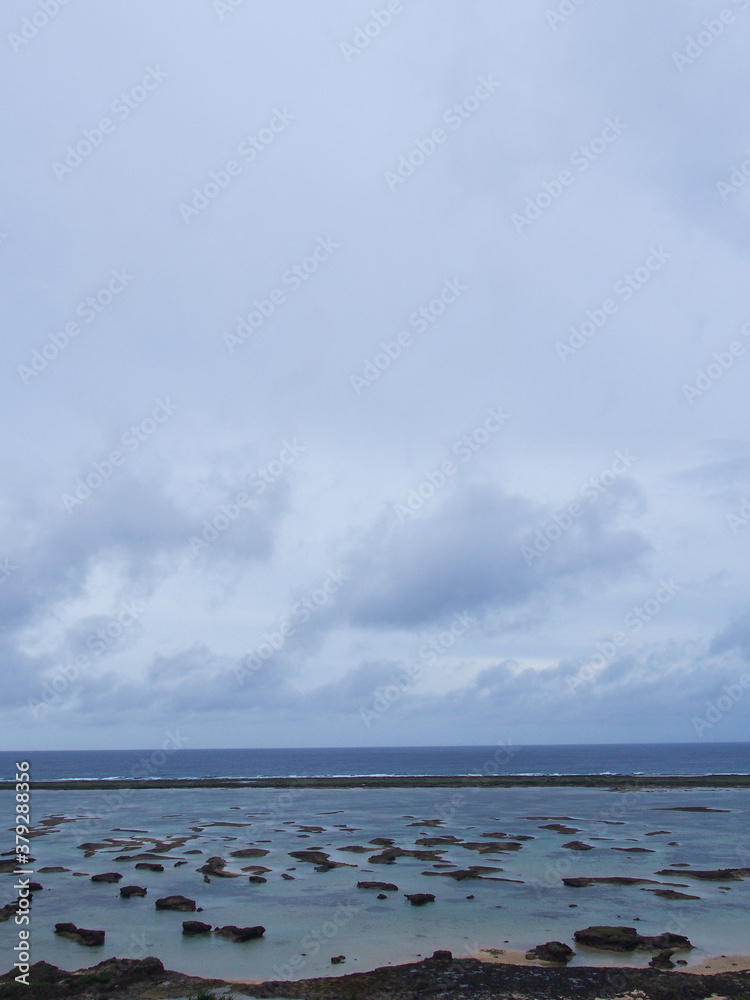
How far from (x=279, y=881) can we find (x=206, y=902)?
20.0ft

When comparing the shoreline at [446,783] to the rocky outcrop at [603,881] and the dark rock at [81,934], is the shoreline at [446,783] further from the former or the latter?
the dark rock at [81,934]

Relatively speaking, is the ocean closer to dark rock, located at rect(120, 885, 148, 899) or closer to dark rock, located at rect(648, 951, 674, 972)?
dark rock, located at rect(120, 885, 148, 899)

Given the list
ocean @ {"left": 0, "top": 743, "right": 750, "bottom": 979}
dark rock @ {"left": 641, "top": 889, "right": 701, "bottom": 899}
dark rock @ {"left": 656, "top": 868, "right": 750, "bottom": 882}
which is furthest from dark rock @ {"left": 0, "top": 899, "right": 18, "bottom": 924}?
dark rock @ {"left": 656, "top": 868, "right": 750, "bottom": 882}

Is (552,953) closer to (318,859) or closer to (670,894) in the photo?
(670,894)

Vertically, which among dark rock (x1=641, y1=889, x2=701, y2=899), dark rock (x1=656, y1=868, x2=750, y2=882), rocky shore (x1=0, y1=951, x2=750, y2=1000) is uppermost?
rocky shore (x1=0, y1=951, x2=750, y2=1000)

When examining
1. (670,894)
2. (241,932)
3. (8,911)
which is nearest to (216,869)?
(8,911)

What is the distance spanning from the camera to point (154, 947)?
29266 mm

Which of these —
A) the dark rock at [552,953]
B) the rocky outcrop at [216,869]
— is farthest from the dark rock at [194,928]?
the dark rock at [552,953]

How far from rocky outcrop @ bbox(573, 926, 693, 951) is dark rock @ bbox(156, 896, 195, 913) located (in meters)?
18.5

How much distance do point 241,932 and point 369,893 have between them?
33.3 ft

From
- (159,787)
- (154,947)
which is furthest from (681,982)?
(159,787)

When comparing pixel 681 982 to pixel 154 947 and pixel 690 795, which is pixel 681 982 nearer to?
pixel 154 947

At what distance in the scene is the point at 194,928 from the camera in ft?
102

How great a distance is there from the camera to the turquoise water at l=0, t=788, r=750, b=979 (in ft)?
94.8
